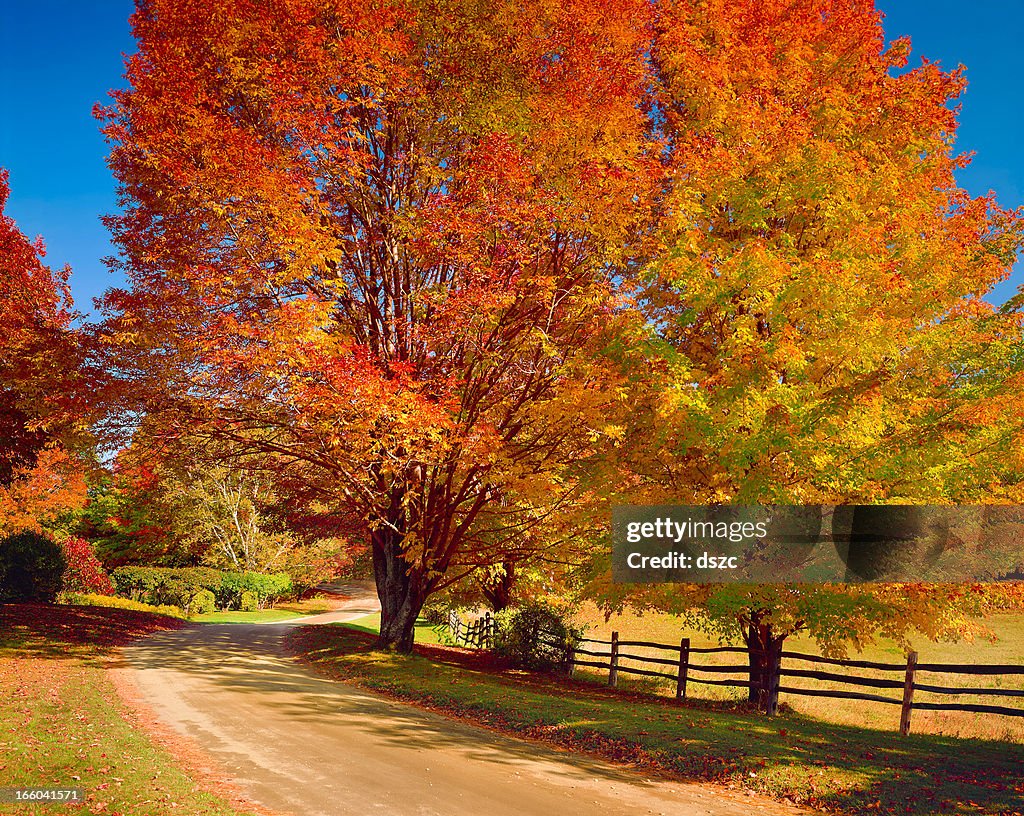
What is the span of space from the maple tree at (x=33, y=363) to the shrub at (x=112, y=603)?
12.6 metres

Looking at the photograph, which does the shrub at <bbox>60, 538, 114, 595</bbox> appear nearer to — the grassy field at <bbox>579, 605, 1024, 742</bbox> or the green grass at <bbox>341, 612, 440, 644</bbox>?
the green grass at <bbox>341, 612, 440, 644</bbox>

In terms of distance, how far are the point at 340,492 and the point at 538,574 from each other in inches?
274

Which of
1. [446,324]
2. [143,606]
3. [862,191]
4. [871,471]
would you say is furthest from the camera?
[143,606]

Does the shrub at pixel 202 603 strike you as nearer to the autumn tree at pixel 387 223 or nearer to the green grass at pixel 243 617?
the green grass at pixel 243 617

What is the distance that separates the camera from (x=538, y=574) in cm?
2255

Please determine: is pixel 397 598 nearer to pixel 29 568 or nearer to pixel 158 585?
pixel 29 568

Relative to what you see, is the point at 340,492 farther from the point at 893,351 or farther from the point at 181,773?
the point at 893,351

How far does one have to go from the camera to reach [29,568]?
89.8 feet

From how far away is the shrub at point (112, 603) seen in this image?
3032 cm

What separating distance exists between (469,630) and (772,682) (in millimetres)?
18164

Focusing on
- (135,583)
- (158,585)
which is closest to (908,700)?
(158,585)

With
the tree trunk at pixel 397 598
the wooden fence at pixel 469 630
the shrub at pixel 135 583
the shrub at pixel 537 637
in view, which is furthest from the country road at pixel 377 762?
the shrub at pixel 135 583

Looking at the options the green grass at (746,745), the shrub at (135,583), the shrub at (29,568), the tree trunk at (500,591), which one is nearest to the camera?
the green grass at (746,745)

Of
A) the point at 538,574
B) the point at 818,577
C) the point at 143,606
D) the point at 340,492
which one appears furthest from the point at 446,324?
the point at 143,606
